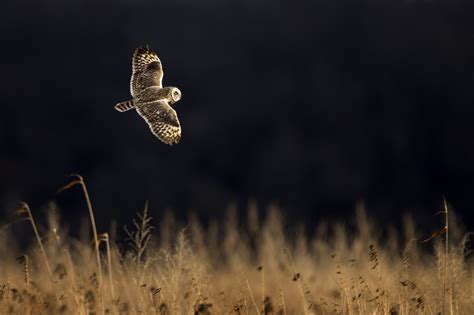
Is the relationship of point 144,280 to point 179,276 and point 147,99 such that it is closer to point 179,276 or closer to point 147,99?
point 179,276

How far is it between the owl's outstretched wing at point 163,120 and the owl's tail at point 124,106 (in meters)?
0.14

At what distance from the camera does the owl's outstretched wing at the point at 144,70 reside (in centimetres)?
1010

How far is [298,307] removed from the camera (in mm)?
11695

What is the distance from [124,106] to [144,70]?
1555mm

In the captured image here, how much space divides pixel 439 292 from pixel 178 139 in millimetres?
3937

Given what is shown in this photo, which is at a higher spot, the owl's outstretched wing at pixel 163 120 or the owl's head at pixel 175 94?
the owl's head at pixel 175 94

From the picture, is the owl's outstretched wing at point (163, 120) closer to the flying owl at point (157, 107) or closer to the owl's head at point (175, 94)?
the flying owl at point (157, 107)

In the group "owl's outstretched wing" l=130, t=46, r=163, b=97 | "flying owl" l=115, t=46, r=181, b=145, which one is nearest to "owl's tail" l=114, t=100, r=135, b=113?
"flying owl" l=115, t=46, r=181, b=145

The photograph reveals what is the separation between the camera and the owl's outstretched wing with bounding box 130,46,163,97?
10102 mm

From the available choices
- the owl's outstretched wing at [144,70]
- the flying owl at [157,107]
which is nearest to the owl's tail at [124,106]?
the flying owl at [157,107]

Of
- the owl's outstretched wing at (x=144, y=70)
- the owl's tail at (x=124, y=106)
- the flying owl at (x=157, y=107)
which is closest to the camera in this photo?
the owl's tail at (x=124, y=106)

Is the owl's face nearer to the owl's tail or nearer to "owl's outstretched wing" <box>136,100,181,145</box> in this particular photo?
"owl's outstretched wing" <box>136,100,181,145</box>

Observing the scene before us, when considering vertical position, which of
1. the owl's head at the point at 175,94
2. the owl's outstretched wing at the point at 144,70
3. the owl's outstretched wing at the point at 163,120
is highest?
the owl's outstretched wing at the point at 144,70

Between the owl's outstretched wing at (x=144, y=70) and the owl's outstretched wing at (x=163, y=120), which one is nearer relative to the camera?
the owl's outstretched wing at (x=163, y=120)
